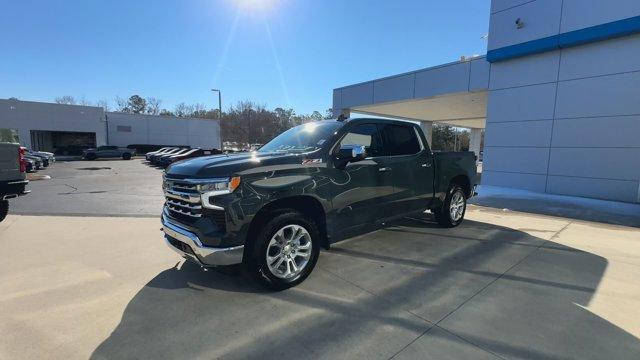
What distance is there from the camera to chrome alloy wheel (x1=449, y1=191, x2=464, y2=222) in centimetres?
635

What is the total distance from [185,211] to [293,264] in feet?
4.32

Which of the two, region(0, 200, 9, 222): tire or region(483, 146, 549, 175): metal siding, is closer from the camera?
region(0, 200, 9, 222): tire

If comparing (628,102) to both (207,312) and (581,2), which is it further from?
(207,312)

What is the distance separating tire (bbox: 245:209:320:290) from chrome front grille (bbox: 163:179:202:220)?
0.69m

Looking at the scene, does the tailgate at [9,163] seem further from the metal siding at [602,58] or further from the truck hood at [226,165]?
the metal siding at [602,58]

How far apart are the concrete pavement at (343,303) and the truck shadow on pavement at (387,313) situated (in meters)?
0.01

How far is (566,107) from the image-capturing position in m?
11.3

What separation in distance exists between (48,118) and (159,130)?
11615 mm

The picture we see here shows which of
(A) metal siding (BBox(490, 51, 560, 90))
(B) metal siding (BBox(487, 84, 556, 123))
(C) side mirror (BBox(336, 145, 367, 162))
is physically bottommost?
(C) side mirror (BBox(336, 145, 367, 162))

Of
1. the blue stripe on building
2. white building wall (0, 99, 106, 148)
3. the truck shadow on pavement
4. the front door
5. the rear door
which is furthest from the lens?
white building wall (0, 99, 106, 148)

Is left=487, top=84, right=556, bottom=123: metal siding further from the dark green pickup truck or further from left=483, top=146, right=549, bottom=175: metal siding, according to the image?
the dark green pickup truck

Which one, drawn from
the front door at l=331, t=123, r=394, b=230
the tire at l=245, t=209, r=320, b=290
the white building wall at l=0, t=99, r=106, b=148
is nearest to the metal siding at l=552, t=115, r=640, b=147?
the front door at l=331, t=123, r=394, b=230

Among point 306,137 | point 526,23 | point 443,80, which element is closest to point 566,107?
point 526,23

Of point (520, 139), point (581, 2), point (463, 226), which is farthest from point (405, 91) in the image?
point (463, 226)
